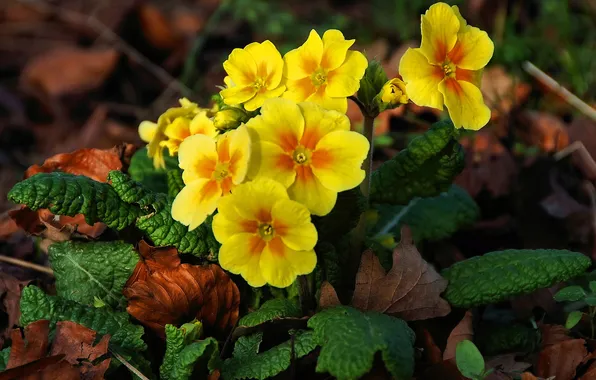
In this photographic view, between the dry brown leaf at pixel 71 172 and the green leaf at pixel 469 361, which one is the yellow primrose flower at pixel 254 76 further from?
the green leaf at pixel 469 361

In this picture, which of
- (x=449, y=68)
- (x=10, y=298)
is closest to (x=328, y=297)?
(x=449, y=68)

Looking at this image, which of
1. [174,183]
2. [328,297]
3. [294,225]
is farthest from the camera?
[174,183]

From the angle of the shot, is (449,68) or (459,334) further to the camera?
(459,334)

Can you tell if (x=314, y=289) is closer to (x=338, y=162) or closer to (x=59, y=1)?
(x=338, y=162)

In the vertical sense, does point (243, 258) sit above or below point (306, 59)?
below

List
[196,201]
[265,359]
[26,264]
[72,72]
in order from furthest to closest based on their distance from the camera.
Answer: [72,72] < [26,264] < [265,359] < [196,201]

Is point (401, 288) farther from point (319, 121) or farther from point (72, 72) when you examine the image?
point (72, 72)

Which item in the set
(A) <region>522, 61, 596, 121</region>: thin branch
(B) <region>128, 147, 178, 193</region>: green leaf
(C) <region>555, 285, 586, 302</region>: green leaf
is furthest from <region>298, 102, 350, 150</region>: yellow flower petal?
(A) <region>522, 61, 596, 121</region>: thin branch
